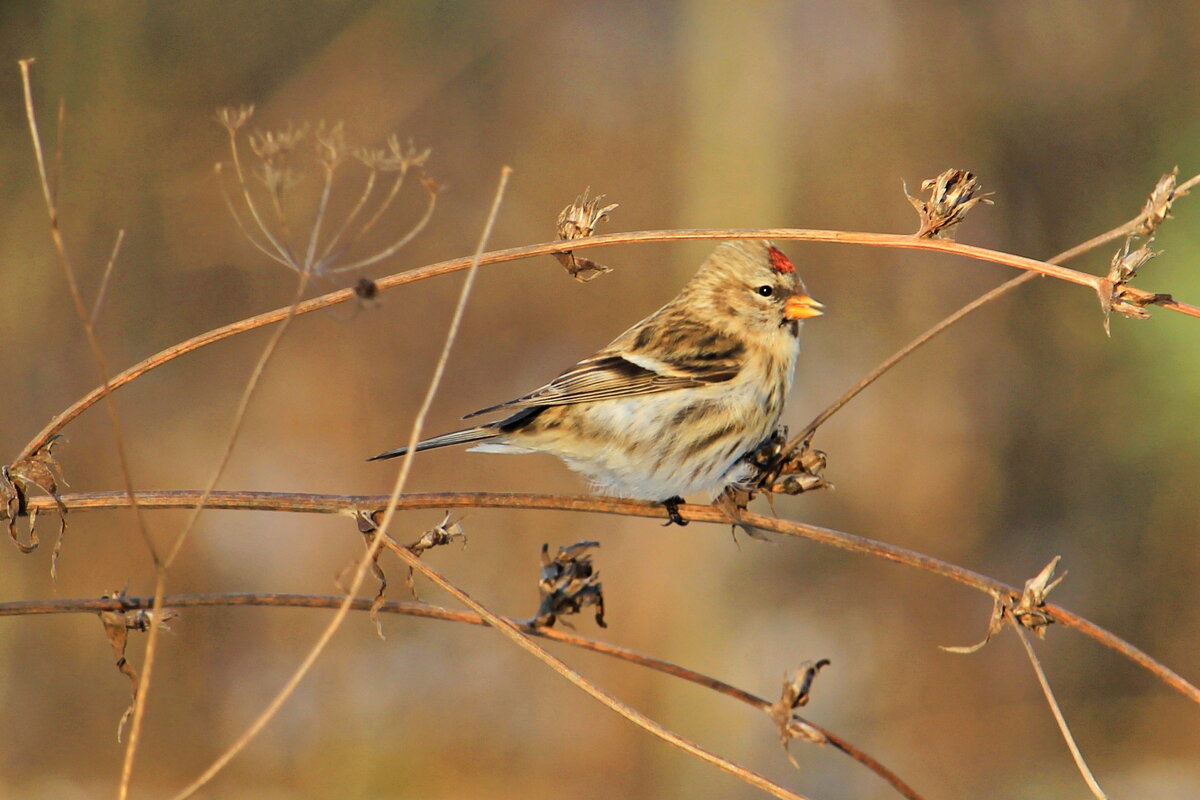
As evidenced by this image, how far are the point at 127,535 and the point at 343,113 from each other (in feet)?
11.5

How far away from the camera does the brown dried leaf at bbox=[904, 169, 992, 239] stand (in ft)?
6.64

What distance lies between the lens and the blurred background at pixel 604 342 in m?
7.17

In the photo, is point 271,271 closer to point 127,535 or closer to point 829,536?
point 127,535

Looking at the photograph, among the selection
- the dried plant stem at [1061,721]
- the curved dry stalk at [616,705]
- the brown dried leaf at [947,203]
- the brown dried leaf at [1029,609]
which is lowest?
the curved dry stalk at [616,705]

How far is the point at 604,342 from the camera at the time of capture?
9148mm

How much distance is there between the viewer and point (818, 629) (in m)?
8.32

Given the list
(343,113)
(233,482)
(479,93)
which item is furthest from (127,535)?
(479,93)

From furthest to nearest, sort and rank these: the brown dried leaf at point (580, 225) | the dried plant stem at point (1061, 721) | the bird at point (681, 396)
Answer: the bird at point (681, 396) < the brown dried leaf at point (580, 225) < the dried plant stem at point (1061, 721)

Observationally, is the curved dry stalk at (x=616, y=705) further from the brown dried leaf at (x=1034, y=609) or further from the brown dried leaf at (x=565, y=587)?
the brown dried leaf at (x=1034, y=609)

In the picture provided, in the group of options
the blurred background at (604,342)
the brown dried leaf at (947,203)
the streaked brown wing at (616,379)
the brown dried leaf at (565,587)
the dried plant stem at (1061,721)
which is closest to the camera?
the dried plant stem at (1061,721)

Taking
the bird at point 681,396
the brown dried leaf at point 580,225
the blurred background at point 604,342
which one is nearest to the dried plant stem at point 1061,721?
the brown dried leaf at point 580,225

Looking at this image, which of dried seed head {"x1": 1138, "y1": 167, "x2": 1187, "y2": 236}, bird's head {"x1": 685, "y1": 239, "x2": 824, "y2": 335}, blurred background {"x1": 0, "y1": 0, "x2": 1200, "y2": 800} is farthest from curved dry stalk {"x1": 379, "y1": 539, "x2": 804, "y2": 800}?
blurred background {"x1": 0, "y1": 0, "x2": 1200, "y2": 800}

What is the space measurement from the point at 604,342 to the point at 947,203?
23.4 feet

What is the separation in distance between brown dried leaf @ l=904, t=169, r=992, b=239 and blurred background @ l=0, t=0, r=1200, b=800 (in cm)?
507
